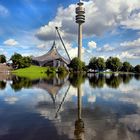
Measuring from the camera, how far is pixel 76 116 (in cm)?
1877

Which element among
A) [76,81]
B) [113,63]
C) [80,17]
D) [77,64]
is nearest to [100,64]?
[113,63]

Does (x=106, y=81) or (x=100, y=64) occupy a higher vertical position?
(x=100, y=64)

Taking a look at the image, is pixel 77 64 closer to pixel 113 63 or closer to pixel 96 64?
pixel 96 64

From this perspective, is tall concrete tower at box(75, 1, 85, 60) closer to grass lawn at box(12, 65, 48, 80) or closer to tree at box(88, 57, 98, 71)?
tree at box(88, 57, 98, 71)

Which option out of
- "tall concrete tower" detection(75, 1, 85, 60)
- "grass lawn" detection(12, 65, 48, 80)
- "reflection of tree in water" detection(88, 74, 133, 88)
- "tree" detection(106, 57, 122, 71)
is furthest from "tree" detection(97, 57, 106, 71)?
"reflection of tree in water" detection(88, 74, 133, 88)

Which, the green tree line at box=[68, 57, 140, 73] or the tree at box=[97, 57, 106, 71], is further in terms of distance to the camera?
the tree at box=[97, 57, 106, 71]

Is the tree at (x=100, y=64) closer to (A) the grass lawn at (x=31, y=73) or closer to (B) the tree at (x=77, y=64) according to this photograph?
(B) the tree at (x=77, y=64)

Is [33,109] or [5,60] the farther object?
[5,60]

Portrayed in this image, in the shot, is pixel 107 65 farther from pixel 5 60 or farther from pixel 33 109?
pixel 33 109

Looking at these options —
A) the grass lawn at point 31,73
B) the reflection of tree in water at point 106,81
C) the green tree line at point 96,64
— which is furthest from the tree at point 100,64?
the reflection of tree in water at point 106,81

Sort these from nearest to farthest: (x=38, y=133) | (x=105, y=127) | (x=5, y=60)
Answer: (x=38, y=133) → (x=105, y=127) → (x=5, y=60)

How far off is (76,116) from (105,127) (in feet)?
12.9

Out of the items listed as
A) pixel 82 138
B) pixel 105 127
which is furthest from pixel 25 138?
pixel 105 127

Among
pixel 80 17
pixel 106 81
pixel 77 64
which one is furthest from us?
pixel 80 17
